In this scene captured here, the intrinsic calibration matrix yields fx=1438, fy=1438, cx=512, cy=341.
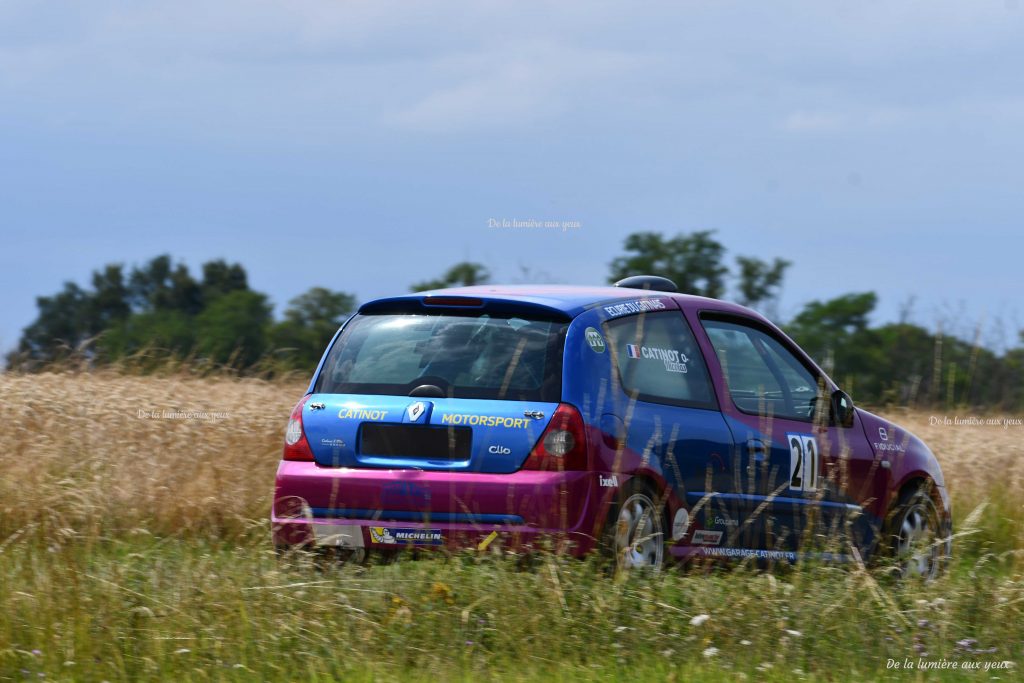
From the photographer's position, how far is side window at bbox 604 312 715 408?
7.18m

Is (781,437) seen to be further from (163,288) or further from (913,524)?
(163,288)

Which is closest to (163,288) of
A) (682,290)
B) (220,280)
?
(220,280)

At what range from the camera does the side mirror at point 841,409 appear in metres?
8.38

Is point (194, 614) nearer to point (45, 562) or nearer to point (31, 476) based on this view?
point (45, 562)

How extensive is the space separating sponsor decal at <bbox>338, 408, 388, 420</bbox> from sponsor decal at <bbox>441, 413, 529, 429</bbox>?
34 cm

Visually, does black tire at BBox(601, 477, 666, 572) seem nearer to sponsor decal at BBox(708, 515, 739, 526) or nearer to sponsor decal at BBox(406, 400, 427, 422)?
sponsor decal at BBox(708, 515, 739, 526)

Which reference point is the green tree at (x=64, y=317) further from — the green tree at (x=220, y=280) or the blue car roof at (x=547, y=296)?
the blue car roof at (x=547, y=296)

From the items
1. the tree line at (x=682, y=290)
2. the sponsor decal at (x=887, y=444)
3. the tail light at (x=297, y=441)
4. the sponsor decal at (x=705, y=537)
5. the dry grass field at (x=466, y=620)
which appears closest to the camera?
the dry grass field at (x=466, y=620)

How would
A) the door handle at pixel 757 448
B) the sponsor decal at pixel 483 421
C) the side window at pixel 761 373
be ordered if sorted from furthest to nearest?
1. the side window at pixel 761 373
2. the door handle at pixel 757 448
3. the sponsor decal at pixel 483 421

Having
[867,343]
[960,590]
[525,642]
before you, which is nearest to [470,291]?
[525,642]

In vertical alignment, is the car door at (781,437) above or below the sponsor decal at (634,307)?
below

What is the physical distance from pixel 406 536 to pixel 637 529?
1.10 metres

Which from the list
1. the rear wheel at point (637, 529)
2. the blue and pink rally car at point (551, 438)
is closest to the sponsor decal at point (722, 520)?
the blue and pink rally car at point (551, 438)

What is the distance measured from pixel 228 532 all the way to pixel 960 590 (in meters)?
5.01
